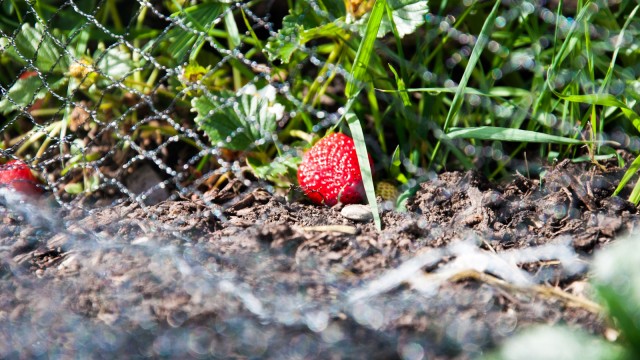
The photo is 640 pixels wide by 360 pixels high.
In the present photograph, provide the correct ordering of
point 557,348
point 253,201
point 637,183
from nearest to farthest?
point 557,348, point 637,183, point 253,201

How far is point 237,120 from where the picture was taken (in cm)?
141

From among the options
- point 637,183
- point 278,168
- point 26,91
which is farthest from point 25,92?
point 637,183

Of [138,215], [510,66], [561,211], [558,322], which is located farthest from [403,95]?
[558,322]

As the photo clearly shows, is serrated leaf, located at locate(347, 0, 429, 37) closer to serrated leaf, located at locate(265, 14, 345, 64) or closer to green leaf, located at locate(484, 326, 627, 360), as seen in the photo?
serrated leaf, located at locate(265, 14, 345, 64)

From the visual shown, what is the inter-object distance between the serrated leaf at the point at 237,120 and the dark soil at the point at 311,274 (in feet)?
0.50

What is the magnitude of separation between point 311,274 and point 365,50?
1.46 ft

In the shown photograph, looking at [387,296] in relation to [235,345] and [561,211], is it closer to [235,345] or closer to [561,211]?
[235,345]

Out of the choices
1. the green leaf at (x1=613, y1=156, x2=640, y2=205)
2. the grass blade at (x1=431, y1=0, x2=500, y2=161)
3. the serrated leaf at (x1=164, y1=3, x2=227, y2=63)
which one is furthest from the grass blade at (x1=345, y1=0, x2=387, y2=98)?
the green leaf at (x1=613, y1=156, x2=640, y2=205)

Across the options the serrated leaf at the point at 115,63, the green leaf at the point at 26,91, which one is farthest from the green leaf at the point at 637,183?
the green leaf at the point at 26,91

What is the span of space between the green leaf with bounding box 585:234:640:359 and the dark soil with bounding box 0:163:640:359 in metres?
0.12

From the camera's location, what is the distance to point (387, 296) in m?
0.87

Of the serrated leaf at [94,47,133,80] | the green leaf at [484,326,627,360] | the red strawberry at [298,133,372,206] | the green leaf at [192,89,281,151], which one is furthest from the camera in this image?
the serrated leaf at [94,47,133,80]

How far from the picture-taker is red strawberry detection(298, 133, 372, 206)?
4.15ft

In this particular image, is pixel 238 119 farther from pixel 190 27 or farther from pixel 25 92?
pixel 25 92
